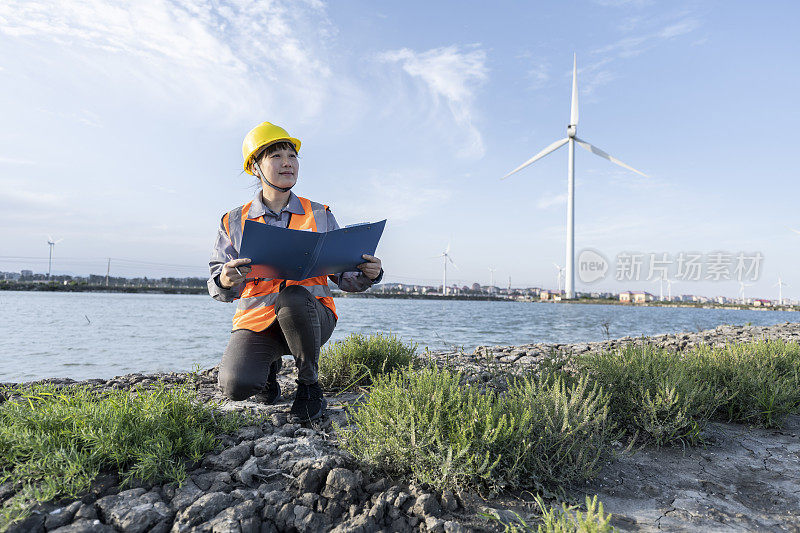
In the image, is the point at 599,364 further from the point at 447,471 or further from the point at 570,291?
the point at 570,291

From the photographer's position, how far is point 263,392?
12.0 feet

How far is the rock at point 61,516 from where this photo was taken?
1.82 m

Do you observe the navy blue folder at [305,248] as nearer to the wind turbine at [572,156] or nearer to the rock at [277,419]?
the rock at [277,419]

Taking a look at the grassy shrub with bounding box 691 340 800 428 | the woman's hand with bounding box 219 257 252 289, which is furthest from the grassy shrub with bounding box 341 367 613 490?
the grassy shrub with bounding box 691 340 800 428

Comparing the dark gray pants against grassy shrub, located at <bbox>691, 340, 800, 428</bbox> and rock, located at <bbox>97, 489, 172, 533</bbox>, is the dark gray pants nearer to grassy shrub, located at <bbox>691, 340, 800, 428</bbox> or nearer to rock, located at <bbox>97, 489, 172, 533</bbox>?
rock, located at <bbox>97, 489, 172, 533</bbox>

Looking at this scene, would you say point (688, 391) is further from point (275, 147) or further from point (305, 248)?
point (275, 147)

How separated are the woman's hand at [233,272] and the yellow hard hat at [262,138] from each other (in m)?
1.01

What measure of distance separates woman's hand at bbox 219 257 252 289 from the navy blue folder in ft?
0.17

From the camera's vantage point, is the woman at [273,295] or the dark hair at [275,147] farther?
the dark hair at [275,147]

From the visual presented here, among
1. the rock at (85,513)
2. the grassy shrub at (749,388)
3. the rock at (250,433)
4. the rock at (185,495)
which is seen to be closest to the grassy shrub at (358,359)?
the rock at (250,433)

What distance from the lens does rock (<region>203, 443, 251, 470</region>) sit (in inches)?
92.5

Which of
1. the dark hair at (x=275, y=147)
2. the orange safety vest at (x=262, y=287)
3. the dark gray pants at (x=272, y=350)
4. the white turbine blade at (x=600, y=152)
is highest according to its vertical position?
the white turbine blade at (x=600, y=152)

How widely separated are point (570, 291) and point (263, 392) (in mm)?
63598

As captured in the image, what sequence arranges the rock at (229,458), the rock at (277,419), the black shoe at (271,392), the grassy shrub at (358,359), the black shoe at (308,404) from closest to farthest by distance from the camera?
the rock at (229,458), the rock at (277,419), the black shoe at (308,404), the black shoe at (271,392), the grassy shrub at (358,359)
